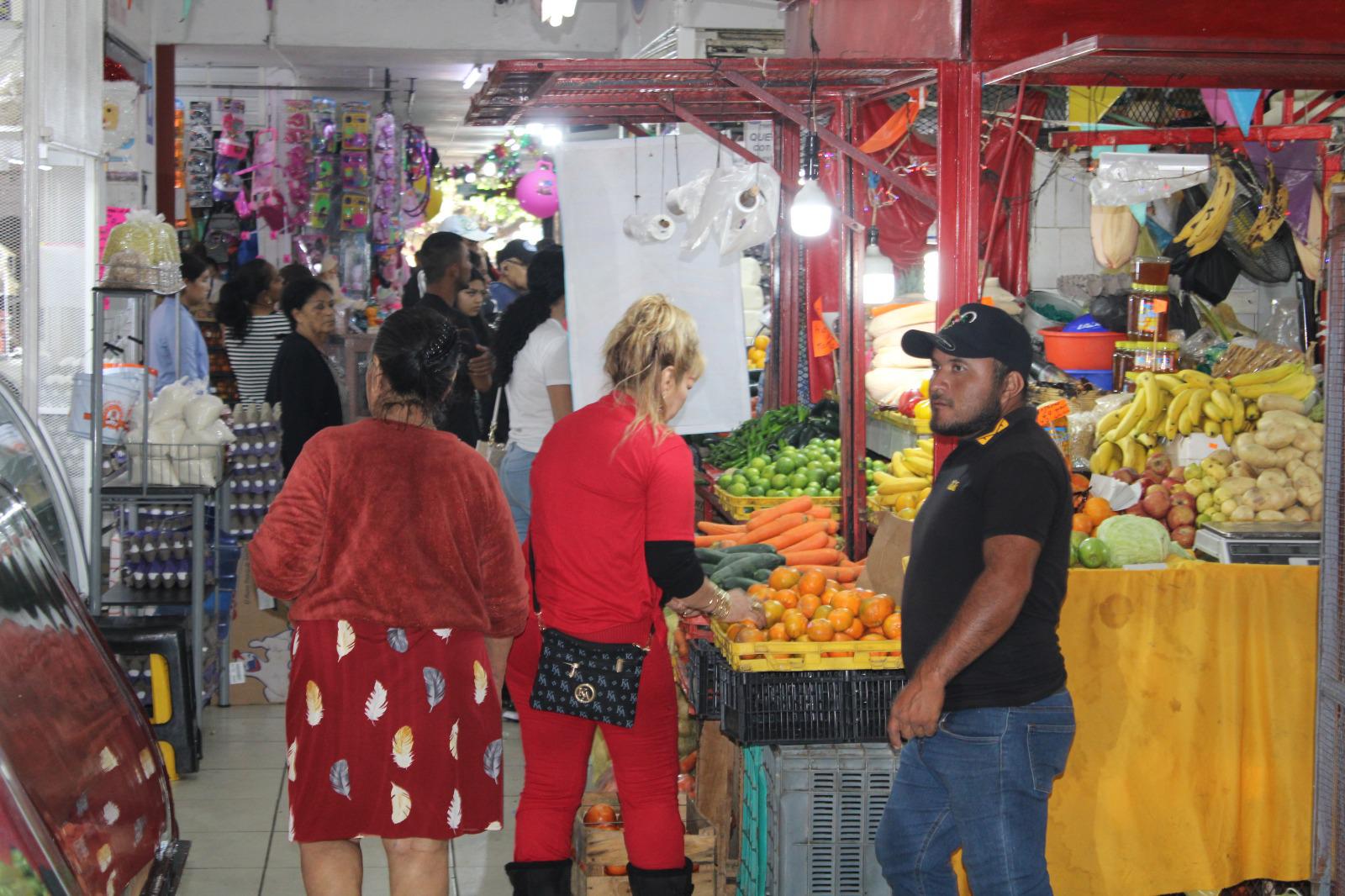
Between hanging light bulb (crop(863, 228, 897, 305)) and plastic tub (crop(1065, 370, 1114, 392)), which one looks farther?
hanging light bulb (crop(863, 228, 897, 305))

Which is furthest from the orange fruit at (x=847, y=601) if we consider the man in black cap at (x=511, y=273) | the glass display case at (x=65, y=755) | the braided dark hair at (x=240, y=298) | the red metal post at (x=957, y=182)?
the braided dark hair at (x=240, y=298)

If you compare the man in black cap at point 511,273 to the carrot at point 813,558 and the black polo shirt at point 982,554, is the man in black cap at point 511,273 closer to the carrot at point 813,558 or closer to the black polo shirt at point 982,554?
the carrot at point 813,558

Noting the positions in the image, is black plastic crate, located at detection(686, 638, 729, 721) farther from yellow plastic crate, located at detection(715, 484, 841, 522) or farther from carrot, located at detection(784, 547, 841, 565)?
yellow plastic crate, located at detection(715, 484, 841, 522)

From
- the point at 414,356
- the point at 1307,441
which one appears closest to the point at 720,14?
the point at 1307,441

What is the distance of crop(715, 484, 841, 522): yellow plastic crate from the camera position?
6027 mm

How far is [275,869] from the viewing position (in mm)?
4586

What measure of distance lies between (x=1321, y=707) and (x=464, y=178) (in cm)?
1389

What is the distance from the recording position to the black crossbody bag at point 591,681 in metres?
3.50

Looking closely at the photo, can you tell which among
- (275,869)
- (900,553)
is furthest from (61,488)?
(900,553)

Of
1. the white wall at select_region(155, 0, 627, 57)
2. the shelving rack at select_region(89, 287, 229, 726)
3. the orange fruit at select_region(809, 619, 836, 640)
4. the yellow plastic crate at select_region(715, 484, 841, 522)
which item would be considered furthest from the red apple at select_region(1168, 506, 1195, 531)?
the white wall at select_region(155, 0, 627, 57)

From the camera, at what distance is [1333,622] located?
3100 millimetres

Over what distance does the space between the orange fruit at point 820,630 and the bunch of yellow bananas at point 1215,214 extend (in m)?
3.90

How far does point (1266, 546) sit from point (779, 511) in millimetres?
2046

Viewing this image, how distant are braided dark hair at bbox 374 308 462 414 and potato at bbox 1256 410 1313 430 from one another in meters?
3.04
